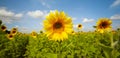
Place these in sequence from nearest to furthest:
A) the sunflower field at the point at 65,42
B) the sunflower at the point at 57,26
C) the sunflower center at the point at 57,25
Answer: the sunflower field at the point at 65,42 → the sunflower at the point at 57,26 → the sunflower center at the point at 57,25

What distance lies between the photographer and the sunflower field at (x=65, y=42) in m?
2.13

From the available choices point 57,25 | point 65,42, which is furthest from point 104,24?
point 65,42

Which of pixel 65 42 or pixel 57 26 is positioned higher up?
pixel 57 26

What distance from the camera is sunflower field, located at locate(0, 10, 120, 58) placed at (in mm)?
2127

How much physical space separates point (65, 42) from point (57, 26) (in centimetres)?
474

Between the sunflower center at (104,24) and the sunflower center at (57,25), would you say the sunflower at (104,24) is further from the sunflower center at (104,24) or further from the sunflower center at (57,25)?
the sunflower center at (57,25)

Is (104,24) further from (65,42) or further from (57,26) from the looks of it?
(65,42)

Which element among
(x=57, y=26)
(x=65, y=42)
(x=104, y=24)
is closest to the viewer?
(x=57, y=26)

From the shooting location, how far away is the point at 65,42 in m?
7.68

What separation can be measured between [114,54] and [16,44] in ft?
31.3

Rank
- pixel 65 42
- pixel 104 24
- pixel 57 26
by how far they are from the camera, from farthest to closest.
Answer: pixel 65 42
pixel 104 24
pixel 57 26

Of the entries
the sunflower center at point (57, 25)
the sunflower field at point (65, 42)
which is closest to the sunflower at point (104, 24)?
the sunflower field at point (65, 42)

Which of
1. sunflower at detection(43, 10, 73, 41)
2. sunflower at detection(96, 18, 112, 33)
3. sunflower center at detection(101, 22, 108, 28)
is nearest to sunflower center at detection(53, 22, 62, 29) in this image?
sunflower at detection(43, 10, 73, 41)

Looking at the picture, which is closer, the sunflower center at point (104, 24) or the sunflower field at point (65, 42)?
the sunflower field at point (65, 42)
